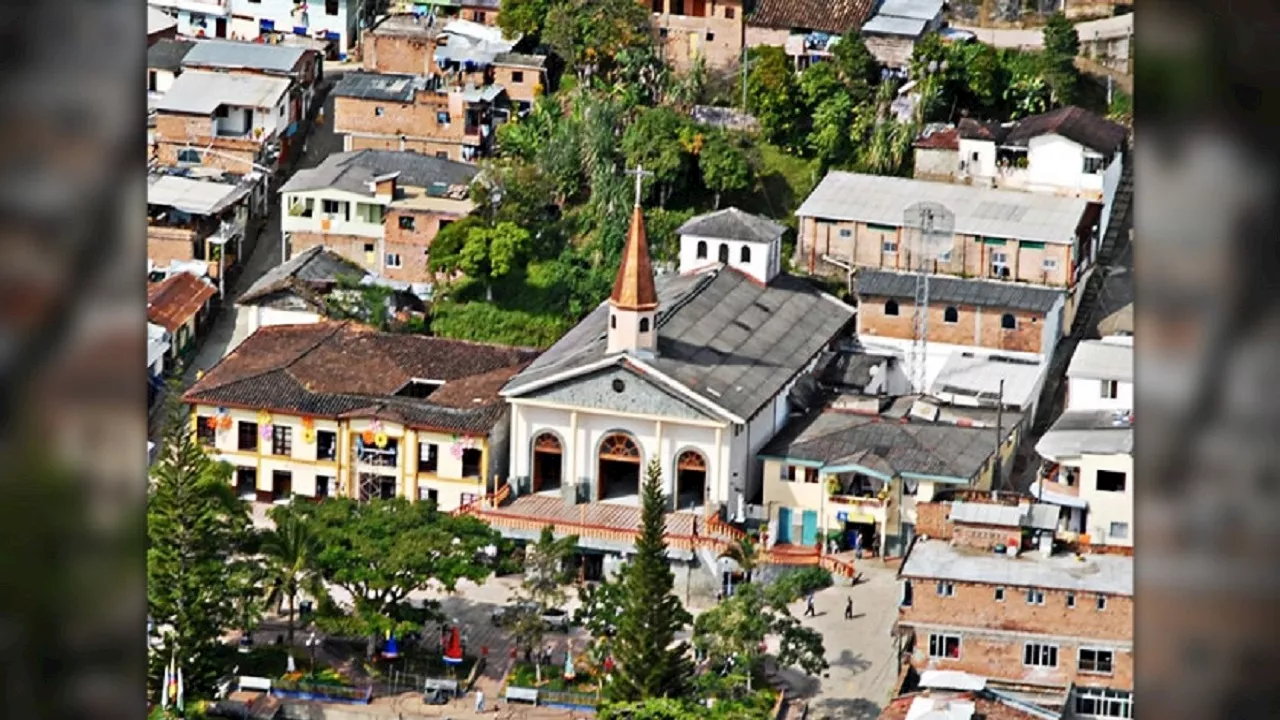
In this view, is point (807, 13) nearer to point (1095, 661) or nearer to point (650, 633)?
point (1095, 661)

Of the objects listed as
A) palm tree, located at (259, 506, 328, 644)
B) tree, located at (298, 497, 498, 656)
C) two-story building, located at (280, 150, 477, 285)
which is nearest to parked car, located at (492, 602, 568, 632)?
tree, located at (298, 497, 498, 656)

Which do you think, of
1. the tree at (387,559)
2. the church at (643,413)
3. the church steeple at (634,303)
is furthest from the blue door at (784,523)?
the tree at (387,559)

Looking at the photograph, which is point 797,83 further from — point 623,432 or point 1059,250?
point 623,432

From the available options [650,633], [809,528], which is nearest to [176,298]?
[809,528]

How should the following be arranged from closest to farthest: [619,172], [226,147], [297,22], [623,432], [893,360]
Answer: [623,432] → [893,360] → [619,172] → [226,147] → [297,22]

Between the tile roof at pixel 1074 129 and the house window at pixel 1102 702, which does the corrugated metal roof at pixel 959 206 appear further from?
Result: the house window at pixel 1102 702
